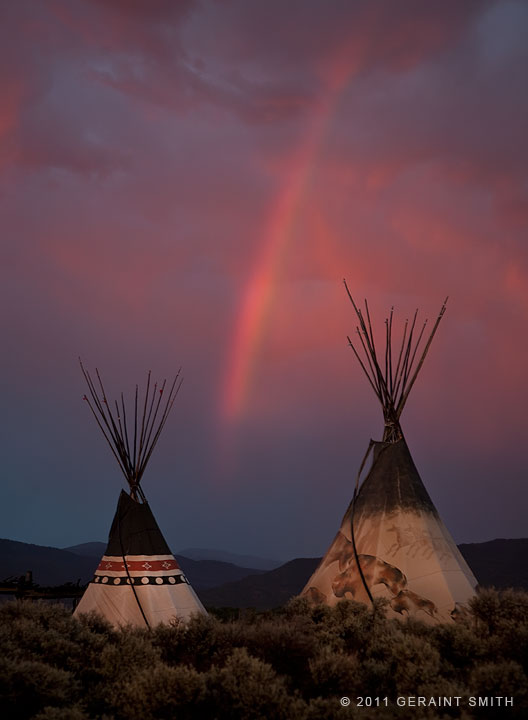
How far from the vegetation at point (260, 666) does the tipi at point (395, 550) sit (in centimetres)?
87

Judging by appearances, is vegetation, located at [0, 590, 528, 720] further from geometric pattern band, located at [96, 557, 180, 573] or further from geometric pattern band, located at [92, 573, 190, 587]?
geometric pattern band, located at [96, 557, 180, 573]

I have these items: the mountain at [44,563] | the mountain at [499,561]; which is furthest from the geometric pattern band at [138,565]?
the mountain at [44,563]

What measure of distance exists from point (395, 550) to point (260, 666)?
17.3ft

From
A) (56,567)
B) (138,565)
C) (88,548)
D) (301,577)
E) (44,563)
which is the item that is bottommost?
(138,565)

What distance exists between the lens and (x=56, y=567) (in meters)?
70.8

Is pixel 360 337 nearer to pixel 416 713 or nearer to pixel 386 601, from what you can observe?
pixel 386 601

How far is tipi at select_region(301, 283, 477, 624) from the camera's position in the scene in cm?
1188

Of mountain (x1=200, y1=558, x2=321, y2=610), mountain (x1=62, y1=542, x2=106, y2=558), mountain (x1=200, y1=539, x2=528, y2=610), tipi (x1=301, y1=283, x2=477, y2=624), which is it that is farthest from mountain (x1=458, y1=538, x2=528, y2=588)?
mountain (x1=62, y1=542, x2=106, y2=558)

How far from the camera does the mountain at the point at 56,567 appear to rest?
A: 66.1m

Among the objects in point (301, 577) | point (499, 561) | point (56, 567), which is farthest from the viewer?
point (56, 567)

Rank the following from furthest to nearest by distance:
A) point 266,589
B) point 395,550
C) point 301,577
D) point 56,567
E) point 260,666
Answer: point 56,567 < point 301,577 < point 266,589 < point 395,550 < point 260,666

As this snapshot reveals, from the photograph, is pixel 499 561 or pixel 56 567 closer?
pixel 499 561

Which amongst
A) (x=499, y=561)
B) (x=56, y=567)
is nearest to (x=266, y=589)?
(x=499, y=561)

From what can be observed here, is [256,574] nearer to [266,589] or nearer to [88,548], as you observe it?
[266,589]
